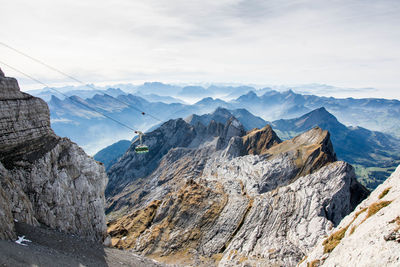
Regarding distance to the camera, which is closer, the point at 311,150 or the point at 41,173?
the point at 41,173

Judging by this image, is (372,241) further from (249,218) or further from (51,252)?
(249,218)

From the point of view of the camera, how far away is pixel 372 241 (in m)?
20.5

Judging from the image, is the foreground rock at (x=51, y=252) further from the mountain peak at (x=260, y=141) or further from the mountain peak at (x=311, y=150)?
the mountain peak at (x=260, y=141)

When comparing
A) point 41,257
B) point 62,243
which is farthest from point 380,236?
point 62,243

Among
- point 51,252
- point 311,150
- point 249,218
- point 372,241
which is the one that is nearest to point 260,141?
point 311,150

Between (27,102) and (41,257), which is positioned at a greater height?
(27,102)

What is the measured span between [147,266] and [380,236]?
40.3 meters

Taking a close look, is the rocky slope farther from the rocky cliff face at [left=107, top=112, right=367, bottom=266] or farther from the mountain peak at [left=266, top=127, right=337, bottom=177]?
the mountain peak at [left=266, top=127, right=337, bottom=177]

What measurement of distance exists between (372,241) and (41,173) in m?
49.3

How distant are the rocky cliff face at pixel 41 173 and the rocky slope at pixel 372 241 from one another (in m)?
41.2

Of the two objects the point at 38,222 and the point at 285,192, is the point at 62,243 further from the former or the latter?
the point at 285,192

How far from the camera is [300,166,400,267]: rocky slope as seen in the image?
1827 centimetres

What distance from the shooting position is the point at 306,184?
82.0 m

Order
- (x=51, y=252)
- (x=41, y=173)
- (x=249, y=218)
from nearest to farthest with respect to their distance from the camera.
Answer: (x=51, y=252) < (x=41, y=173) < (x=249, y=218)
